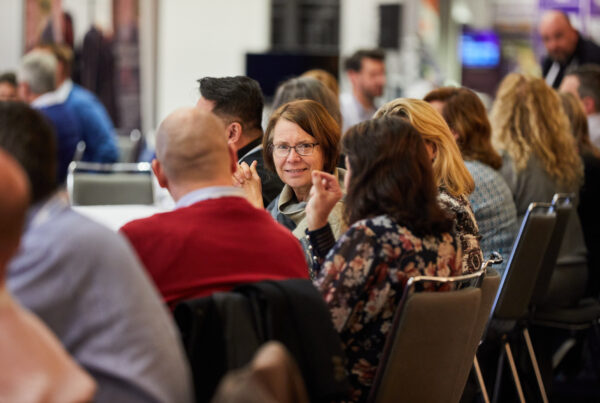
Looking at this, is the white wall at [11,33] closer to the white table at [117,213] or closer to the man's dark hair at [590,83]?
the white table at [117,213]

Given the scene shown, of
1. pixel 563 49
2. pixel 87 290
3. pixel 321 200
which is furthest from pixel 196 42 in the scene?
pixel 87 290

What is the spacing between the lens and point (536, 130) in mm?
4691

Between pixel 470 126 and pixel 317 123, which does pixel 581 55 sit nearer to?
pixel 470 126

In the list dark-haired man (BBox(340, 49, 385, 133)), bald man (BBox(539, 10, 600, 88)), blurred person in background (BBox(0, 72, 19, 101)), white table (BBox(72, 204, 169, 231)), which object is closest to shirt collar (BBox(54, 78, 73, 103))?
blurred person in background (BBox(0, 72, 19, 101))

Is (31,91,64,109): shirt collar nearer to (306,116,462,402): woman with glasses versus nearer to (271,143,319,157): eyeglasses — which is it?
(271,143,319,157): eyeglasses

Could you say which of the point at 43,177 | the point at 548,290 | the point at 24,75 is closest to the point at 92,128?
the point at 24,75

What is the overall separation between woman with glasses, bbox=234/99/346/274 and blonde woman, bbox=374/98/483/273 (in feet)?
0.80

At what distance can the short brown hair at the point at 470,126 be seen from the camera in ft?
14.0

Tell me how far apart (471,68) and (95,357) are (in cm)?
1094

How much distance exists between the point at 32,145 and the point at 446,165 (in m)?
1.87

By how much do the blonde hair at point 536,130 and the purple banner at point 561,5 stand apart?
854 centimetres

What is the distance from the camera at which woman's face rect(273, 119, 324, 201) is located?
340 cm

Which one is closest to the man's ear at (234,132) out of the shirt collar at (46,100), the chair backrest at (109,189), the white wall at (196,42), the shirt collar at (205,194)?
the shirt collar at (205,194)

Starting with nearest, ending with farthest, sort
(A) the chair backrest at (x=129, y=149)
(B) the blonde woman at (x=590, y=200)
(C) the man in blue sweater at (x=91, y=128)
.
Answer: (B) the blonde woman at (x=590, y=200) → (C) the man in blue sweater at (x=91, y=128) → (A) the chair backrest at (x=129, y=149)
